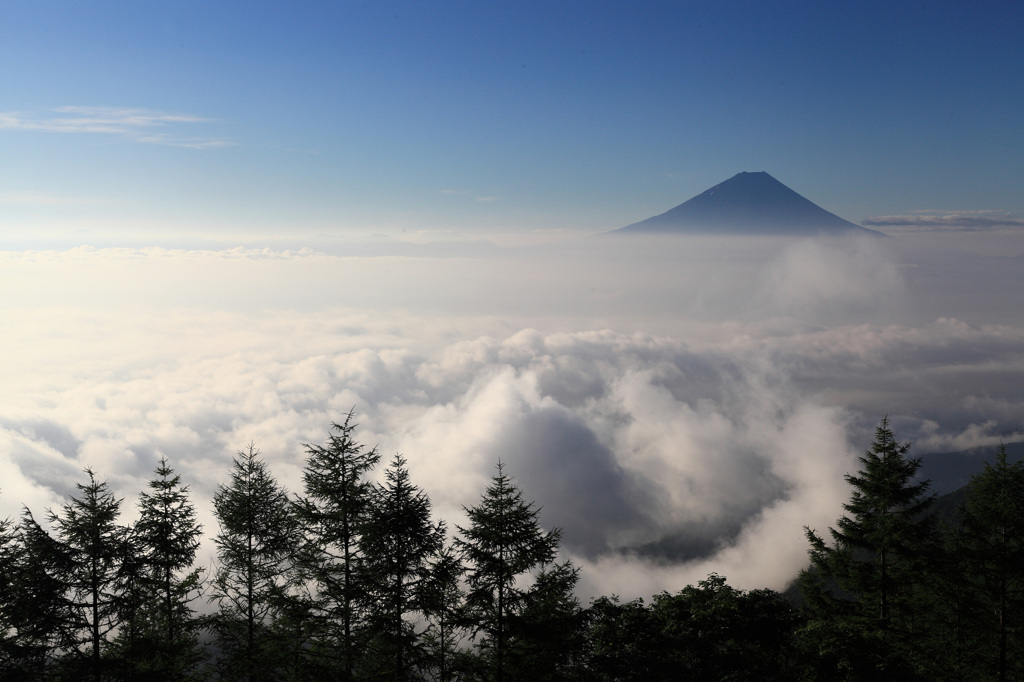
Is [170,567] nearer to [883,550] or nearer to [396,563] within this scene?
[396,563]

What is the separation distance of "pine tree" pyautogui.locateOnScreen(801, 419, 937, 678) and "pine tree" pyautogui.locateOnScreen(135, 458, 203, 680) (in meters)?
25.3

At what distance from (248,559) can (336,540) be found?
486cm

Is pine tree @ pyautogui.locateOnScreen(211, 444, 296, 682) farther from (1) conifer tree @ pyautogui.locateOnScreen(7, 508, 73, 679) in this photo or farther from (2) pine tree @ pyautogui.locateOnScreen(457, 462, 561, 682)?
(2) pine tree @ pyautogui.locateOnScreen(457, 462, 561, 682)

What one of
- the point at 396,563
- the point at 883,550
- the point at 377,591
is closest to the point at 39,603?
the point at 377,591

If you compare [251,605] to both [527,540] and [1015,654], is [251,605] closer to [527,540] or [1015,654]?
[527,540]

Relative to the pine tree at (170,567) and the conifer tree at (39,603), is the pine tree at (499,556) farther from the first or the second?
the conifer tree at (39,603)

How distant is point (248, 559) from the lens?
23.1m

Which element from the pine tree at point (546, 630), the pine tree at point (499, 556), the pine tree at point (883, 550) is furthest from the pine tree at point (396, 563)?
the pine tree at point (883, 550)

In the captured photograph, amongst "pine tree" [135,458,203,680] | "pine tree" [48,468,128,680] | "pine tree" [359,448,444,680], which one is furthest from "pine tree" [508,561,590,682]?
"pine tree" [48,468,128,680]

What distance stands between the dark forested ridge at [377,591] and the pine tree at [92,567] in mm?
51

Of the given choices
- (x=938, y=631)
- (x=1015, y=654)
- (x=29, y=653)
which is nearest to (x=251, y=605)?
(x=29, y=653)

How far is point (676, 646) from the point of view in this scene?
27750mm

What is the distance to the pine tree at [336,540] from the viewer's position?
67.2 feet

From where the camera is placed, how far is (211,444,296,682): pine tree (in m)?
22.8
